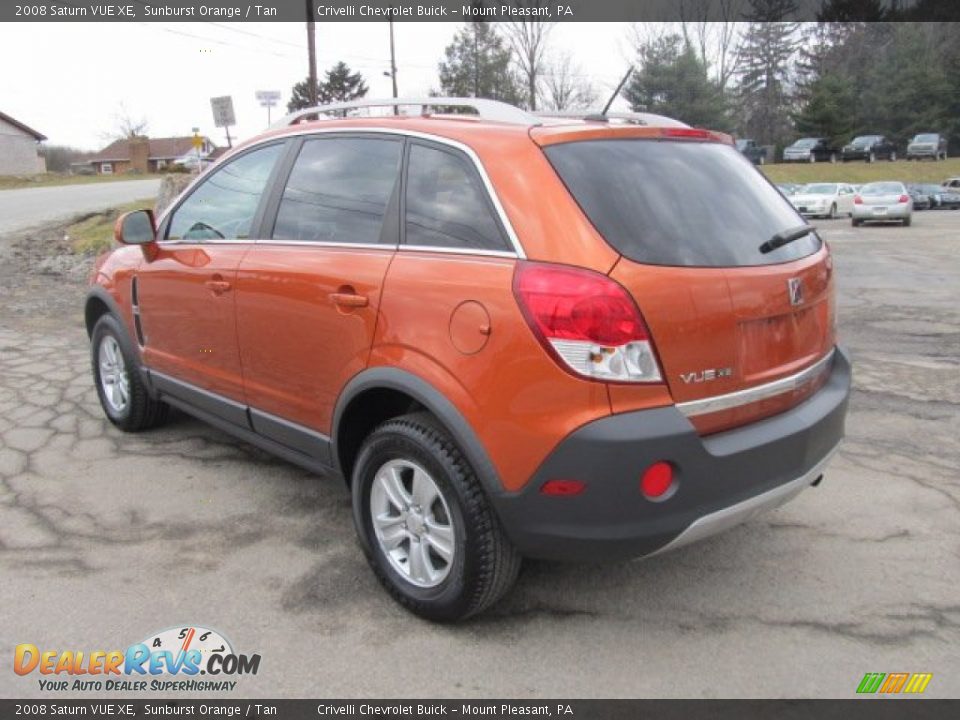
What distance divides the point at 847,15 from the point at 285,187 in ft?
240

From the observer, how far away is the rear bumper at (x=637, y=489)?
8.07 feet

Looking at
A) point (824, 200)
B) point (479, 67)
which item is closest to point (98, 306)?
point (824, 200)

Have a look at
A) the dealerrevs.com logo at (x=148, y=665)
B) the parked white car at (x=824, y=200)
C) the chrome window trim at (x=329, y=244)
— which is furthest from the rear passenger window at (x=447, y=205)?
the parked white car at (x=824, y=200)

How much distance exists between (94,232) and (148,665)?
13132 mm

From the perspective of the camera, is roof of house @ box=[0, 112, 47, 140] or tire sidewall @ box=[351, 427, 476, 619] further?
roof of house @ box=[0, 112, 47, 140]

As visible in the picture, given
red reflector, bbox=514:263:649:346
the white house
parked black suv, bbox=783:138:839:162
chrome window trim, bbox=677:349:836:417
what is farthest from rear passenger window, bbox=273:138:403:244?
the white house

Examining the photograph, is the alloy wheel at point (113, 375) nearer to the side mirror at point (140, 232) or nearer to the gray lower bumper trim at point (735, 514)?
the side mirror at point (140, 232)

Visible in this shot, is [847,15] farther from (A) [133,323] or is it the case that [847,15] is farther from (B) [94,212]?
(A) [133,323]

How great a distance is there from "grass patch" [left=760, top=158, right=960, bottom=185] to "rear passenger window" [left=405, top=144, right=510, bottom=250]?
42476 mm

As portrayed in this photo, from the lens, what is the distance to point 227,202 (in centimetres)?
409

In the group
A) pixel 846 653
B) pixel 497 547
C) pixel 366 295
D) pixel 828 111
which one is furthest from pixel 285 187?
pixel 828 111

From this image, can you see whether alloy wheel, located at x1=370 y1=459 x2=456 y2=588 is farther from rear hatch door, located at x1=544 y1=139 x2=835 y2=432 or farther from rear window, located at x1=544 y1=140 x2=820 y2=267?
rear window, located at x1=544 y1=140 x2=820 y2=267

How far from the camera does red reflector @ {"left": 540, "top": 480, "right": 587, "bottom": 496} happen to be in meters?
2.49

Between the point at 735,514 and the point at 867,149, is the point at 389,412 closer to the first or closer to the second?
the point at 735,514
